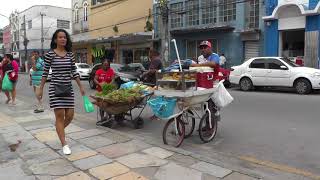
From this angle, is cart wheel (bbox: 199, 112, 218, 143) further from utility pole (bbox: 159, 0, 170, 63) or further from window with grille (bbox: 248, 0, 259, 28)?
utility pole (bbox: 159, 0, 170, 63)

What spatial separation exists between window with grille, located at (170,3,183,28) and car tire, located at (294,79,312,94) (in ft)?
46.1

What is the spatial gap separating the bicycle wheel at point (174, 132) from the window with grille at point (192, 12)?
20905 millimetres

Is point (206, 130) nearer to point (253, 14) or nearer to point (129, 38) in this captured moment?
point (253, 14)

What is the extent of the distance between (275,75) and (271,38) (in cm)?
628

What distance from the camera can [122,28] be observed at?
1377 inches

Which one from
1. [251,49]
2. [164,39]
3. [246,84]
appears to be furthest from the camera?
[164,39]

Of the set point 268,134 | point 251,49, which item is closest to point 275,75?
point 251,49

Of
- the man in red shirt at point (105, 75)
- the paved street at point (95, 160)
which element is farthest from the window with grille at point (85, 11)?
the paved street at point (95, 160)

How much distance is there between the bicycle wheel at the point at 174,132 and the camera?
6543mm

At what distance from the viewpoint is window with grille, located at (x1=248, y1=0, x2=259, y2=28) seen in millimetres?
22594

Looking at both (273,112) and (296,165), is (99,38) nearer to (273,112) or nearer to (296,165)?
(273,112)

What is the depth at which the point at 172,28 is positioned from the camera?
28750mm

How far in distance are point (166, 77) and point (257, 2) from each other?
17444mm

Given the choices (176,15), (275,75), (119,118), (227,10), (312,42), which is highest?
(176,15)
